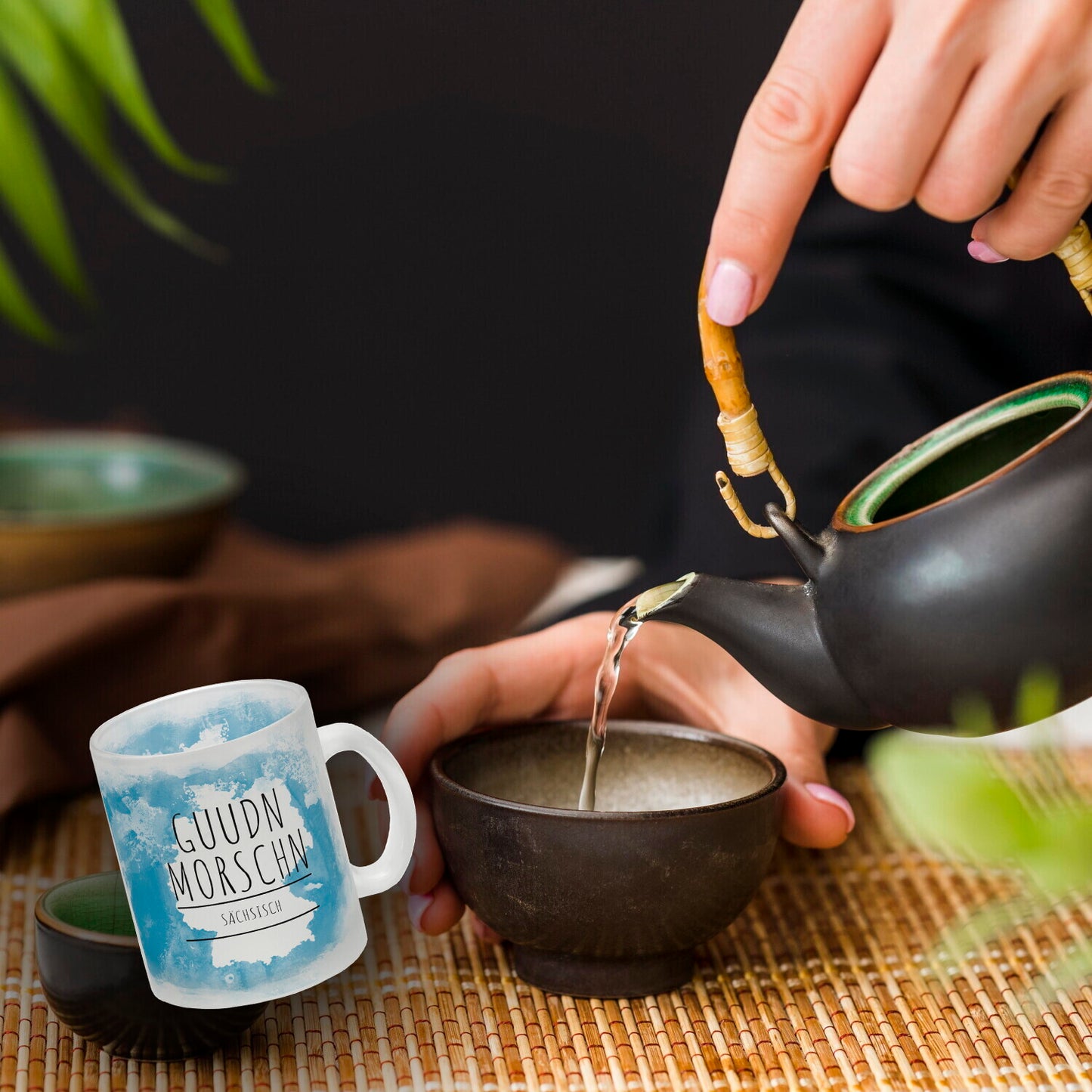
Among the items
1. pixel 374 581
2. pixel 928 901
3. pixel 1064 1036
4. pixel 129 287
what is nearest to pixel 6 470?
pixel 374 581

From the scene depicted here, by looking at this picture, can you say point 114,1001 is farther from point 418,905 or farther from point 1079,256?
point 1079,256

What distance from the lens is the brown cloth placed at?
965 millimetres

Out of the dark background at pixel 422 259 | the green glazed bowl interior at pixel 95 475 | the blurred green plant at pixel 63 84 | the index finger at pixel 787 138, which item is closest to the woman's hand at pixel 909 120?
the index finger at pixel 787 138

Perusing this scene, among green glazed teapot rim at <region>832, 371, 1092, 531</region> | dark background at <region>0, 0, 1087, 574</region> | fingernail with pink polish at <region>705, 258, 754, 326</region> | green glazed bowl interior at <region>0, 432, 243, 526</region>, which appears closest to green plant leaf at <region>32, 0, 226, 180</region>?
fingernail with pink polish at <region>705, 258, 754, 326</region>

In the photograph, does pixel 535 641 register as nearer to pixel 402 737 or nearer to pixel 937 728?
pixel 402 737

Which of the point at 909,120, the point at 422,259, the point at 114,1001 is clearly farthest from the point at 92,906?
the point at 422,259

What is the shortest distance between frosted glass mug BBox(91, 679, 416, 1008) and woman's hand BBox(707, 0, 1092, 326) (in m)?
0.29

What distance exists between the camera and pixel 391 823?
2.10 feet

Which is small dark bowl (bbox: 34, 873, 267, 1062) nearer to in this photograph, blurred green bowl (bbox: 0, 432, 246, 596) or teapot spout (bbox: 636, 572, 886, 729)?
teapot spout (bbox: 636, 572, 886, 729)

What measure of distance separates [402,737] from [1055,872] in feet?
1.57

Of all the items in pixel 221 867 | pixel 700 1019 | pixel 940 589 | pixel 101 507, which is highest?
pixel 940 589

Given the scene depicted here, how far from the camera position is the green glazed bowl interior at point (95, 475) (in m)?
1.38

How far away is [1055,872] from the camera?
319mm

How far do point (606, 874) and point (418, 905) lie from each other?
15 centimetres
